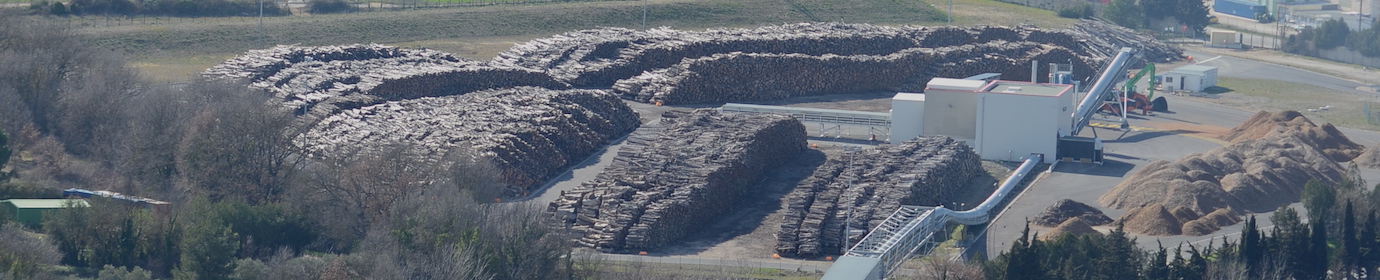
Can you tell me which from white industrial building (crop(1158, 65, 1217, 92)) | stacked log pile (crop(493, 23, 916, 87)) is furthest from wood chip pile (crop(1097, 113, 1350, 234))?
stacked log pile (crop(493, 23, 916, 87))

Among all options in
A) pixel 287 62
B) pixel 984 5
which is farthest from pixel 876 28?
pixel 287 62

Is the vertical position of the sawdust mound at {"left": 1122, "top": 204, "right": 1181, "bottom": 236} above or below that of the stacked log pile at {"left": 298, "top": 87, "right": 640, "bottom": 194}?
below

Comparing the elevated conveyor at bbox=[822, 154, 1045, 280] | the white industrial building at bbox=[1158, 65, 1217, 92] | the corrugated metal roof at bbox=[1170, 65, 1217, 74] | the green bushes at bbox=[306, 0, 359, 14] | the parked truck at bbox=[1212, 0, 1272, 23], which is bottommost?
the elevated conveyor at bbox=[822, 154, 1045, 280]

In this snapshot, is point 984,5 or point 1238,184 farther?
point 984,5

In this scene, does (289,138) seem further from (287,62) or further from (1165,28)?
(1165,28)

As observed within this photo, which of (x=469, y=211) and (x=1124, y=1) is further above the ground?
(x=1124, y=1)

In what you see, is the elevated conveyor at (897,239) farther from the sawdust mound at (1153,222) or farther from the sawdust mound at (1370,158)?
the sawdust mound at (1370,158)

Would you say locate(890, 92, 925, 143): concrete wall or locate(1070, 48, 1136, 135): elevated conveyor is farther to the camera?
locate(1070, 48, 1136, 135): elevated conveyor

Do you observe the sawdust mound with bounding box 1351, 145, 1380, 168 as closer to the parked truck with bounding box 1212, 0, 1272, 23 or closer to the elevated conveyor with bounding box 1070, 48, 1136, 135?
the elevated conveyor with bounding box 1070, 48, 1136, 135
